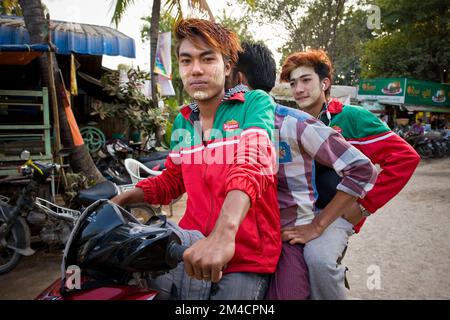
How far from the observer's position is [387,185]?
2139 mm

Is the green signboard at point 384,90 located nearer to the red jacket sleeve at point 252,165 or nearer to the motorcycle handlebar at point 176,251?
the red jacket sleeve at point 252,165

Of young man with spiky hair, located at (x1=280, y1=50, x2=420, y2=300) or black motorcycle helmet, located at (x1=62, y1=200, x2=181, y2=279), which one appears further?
young man with spiky hair, located at (x1=280, y1=50, x2=420, y2=300)

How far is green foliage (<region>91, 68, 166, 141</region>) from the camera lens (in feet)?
24.6

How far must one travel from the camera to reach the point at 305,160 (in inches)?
62.5

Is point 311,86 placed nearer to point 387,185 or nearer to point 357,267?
point 387,185

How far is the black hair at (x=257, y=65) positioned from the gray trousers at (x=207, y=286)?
1079mm

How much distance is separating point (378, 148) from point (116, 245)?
174 cm

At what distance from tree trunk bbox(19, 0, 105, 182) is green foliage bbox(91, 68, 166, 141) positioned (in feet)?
6.94

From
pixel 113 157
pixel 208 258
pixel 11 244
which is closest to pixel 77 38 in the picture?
pixel 113 157

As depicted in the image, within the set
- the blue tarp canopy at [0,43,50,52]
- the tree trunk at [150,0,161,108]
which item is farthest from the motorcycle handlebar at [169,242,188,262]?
the tree trunk at [150,0,161,108]

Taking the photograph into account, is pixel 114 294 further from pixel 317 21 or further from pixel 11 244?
pixel 317 21

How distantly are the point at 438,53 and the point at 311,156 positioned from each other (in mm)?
21112

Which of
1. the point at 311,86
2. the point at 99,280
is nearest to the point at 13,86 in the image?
the point at 311,86

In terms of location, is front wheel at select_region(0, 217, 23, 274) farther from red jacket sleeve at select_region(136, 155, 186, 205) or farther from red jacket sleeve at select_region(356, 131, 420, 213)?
red jacket sleeve at select_region(356, 131, 420, 213)
